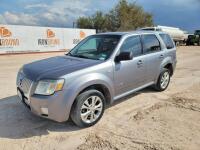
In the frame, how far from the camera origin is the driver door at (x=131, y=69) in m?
4.77

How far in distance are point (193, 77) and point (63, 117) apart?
633 cm

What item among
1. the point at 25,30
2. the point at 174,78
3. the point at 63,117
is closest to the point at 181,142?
the point at 63,117

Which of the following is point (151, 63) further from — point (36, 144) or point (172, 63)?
point (36, 144)

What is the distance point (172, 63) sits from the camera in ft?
22.4

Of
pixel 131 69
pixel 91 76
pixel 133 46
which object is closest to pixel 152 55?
pixel 133 46

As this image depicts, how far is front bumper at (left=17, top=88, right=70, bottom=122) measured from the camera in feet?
12.3

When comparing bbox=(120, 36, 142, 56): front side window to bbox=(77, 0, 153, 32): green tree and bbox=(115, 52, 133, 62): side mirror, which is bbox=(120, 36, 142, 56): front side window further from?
bbox=(77, 0, 153, 32): green tree

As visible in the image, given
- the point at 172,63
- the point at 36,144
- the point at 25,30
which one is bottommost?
the point at 36,144

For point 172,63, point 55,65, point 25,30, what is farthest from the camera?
point 25,30

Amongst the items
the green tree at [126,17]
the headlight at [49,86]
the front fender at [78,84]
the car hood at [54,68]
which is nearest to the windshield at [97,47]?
the car hood at [54,68]

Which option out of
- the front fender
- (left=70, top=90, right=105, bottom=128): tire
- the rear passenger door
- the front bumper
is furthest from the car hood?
the rear passenger door

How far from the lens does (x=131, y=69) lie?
5051mm

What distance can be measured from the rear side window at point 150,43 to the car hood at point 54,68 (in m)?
1.70

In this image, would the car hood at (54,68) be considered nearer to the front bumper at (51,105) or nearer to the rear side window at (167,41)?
the front bumper at (51,105)
